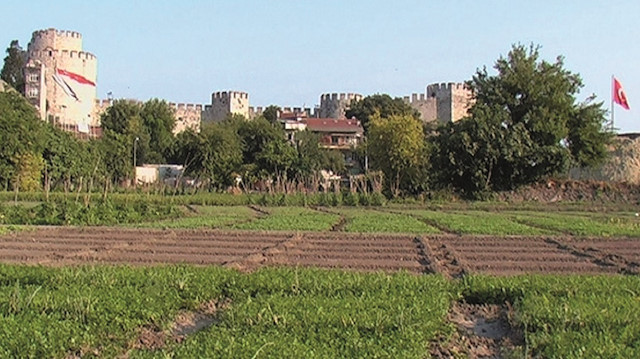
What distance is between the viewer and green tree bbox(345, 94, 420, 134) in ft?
221

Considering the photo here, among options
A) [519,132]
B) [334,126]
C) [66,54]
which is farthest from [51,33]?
[519,132]

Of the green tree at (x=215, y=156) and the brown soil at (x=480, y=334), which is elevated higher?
the green tree at (x=215, y=156)

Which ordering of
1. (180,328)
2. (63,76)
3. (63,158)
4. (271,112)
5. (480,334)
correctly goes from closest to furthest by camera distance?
(180,328) < (480,334) < (63,158) < (63,76) < (271,112)

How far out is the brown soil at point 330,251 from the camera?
9.81 m

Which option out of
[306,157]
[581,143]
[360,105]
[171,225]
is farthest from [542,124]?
[360,105]

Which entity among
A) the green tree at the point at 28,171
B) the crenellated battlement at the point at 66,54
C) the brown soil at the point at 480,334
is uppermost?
the crenellated battlement at the point at 66,54

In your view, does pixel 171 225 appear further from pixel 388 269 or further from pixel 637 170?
pixel 637 170

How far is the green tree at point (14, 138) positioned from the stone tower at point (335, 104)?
143 ft

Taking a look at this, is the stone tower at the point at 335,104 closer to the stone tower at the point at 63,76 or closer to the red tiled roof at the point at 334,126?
the red tiled roof at the point at 334,126

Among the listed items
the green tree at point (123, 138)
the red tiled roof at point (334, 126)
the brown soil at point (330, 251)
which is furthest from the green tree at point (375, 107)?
the brown soil at point (330, 251)

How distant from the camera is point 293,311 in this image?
5754 mm

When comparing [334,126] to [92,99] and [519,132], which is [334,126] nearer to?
[92,99]

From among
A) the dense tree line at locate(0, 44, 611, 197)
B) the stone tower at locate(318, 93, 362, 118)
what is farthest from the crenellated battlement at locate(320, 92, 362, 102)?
the dense tree line at locate(0, 44, 611, 197)

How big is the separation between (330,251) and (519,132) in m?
24.4
